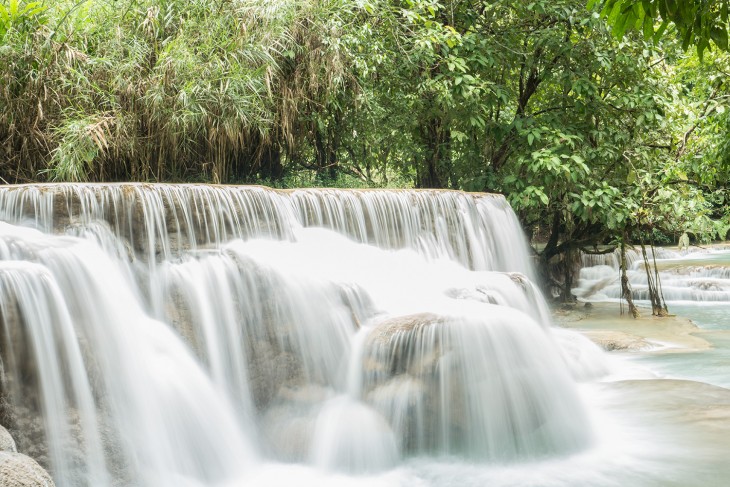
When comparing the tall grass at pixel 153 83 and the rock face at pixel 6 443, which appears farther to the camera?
the tall grass at pixel 153 83

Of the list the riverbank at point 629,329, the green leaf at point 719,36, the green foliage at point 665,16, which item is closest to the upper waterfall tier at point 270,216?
the riverbank at point 629,329

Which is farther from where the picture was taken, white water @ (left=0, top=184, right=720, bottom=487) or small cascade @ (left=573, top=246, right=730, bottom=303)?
small cascade @ (left=573, top=246, right=730, bottom=303)

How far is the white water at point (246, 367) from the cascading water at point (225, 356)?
0.5 inches

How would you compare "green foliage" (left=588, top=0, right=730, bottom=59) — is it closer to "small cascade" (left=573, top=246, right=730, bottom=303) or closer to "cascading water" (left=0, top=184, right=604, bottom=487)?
"cascading water" (left=0, top=184, right=604, bottom=487)

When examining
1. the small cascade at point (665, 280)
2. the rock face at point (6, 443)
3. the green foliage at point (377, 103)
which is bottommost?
the small cascade at point (665, 280)

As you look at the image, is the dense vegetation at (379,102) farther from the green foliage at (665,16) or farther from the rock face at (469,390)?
the green foliage at (665,16)

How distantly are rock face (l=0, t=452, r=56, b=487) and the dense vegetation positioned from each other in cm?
505

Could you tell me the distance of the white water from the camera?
4914mm

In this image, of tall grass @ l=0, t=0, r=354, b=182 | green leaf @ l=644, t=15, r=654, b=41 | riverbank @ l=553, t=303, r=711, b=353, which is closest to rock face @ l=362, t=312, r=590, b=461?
green leaf @ l=644, t=15, r=654, b=41

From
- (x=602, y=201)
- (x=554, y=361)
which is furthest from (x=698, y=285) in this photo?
(x=554, y=361)

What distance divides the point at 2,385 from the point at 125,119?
4.83 meters

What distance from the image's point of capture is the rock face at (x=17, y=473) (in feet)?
10.7

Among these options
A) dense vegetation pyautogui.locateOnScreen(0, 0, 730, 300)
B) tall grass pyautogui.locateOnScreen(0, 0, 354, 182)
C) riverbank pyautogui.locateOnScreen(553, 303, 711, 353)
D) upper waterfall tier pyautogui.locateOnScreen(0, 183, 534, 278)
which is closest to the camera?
upper waterfall tier pyautogui.locateOnScreen(0, 183, 534, 278)

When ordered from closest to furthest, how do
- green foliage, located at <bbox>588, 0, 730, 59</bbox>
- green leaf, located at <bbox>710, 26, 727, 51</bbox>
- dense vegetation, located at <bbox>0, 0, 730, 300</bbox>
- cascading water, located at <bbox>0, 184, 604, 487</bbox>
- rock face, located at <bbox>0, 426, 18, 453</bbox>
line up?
green foliage, located at <bbox>588, 0, 730, 59</bbox> < green leaf, located at <bbox>710, 26, 727, 51</bbox> < rock face, located at <bbox>0, 426, 18, 453</bbox> < cascading water, located at <bbox>0, 184, 604, 487</bbox> < dense vegetation, located at <bbox>0, 0, 730, 300</bbox>
